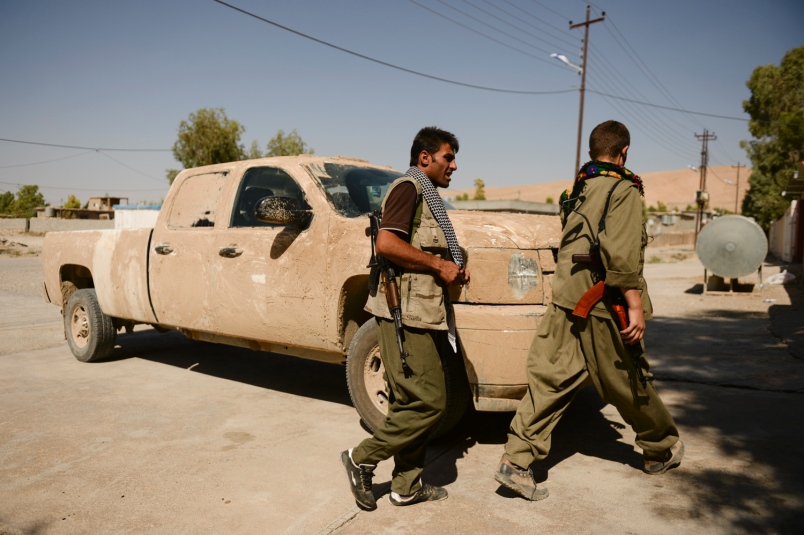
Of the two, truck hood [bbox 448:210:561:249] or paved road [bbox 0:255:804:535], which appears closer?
paved road [bbox 0:255:804:535]

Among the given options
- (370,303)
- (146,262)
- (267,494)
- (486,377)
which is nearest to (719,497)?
(486,377)

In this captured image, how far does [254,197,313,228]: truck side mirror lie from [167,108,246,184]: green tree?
4467 cm

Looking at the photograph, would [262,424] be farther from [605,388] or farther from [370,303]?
[605,388]

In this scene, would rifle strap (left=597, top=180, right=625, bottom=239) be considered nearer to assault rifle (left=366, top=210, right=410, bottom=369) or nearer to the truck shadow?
assault rifle (left=366, top=210, right=410, bottom=369)

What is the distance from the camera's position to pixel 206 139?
47312mm

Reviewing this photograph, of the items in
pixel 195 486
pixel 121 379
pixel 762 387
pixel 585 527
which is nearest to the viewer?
pixel 585 527

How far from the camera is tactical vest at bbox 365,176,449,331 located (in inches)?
125

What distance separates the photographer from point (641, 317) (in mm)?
3305

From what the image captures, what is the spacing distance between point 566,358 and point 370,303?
1086mm

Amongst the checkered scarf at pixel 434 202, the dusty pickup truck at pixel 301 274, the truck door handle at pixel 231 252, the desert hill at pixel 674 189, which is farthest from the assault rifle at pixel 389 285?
the desert hill at pixel 674 189

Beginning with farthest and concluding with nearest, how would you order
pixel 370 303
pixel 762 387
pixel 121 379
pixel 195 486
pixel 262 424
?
pixel 121 379, pixel 762 387, pixel 262 424, pixel 195 486, pixel 370 303

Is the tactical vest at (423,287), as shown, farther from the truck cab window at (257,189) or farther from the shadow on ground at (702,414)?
the truck cab window at (257,189)

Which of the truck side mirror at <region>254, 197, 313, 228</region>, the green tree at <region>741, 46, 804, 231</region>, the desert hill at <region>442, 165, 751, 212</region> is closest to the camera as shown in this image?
the truck side mirror at <region>254, 197, 313, 228</region>

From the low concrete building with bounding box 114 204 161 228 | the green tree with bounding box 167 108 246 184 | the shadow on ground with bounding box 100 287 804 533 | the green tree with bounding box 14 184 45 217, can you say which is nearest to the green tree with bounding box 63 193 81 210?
the green tree with bounding box 14 184 45 217
